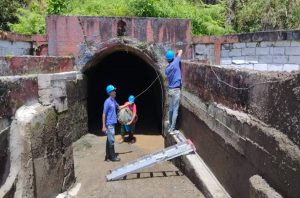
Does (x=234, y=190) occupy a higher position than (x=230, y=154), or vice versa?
(x=230, y=154)

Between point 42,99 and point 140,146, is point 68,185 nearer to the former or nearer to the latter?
point 42,99

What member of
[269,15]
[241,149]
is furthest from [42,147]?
[269,15]

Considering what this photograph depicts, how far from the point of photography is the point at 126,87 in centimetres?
1925

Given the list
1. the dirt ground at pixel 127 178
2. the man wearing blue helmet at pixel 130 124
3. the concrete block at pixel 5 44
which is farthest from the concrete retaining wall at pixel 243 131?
the concrete block at pixel 5 44

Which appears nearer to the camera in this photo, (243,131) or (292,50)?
(243,131)

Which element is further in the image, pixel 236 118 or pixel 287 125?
pixel 236 118

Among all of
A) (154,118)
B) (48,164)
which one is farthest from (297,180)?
(154,118)

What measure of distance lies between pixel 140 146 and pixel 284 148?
7.65 meters

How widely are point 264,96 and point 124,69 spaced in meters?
15.3

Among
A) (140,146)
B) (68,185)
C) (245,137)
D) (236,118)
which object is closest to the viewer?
(245,137)

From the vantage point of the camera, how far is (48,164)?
6.29 meters

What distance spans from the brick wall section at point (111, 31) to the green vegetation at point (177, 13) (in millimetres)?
3321

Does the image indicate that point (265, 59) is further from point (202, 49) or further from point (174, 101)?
point (202, 49)

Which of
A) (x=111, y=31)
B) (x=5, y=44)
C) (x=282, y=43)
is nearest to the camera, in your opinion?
(x=282, y=43)
